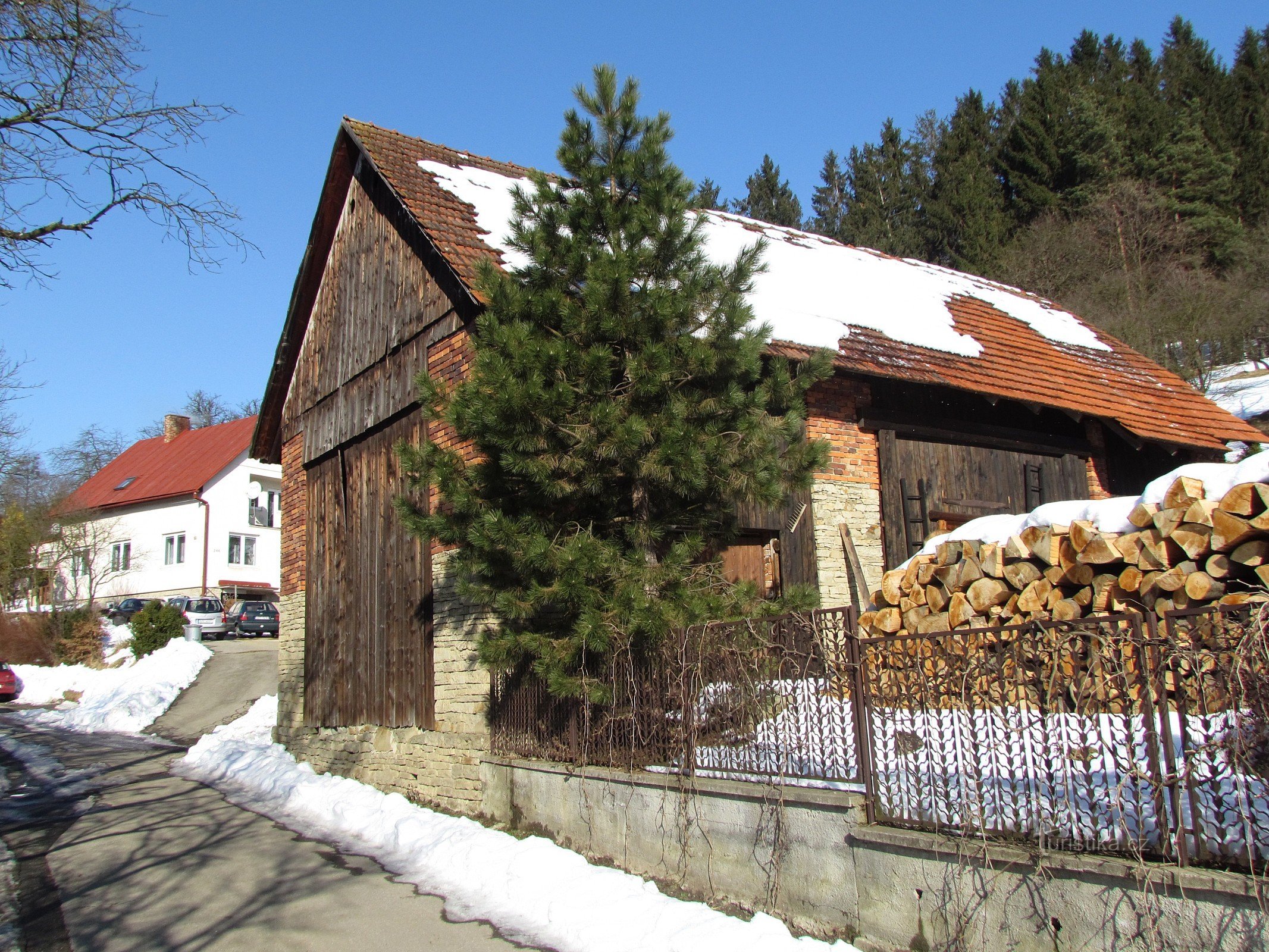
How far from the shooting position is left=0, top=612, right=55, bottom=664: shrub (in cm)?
2616

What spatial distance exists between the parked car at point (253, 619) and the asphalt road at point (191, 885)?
21757mm

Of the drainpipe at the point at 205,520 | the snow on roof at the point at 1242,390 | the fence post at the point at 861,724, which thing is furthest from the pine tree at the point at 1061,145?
the fence post at the point at 861,724

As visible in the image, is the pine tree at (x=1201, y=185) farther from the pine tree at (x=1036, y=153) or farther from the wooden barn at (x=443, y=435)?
the wooden barn at (x=443, y=435)

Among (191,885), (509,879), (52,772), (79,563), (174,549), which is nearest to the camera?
(509,879)

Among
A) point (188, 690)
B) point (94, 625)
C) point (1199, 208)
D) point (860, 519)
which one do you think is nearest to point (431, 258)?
point (860, 519)

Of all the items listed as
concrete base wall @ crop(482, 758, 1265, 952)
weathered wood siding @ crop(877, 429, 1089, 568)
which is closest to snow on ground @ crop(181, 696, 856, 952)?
concrete base wall @ crop(482, 758, 1265, 952)

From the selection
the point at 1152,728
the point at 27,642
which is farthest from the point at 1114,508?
the point at 27,642

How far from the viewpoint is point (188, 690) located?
20.9 meters

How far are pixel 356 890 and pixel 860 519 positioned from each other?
6.82 meters

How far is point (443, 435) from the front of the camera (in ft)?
33.0

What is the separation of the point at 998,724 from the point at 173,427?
4748 cm

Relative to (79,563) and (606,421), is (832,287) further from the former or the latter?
(79,563)

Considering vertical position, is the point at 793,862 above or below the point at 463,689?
below

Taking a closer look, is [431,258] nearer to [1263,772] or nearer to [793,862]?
[793,862]
